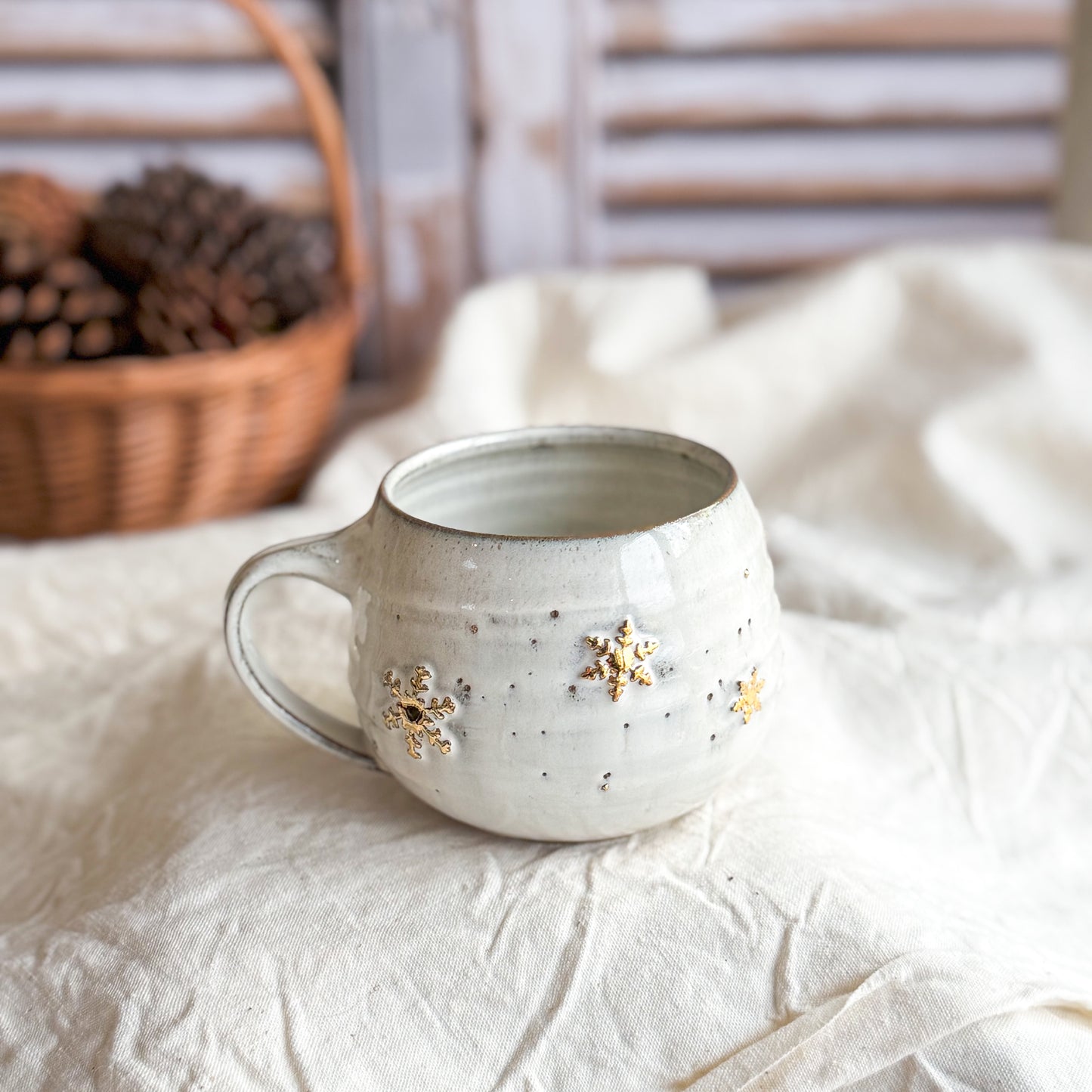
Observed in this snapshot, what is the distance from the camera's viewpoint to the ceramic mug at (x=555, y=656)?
39 centimetres

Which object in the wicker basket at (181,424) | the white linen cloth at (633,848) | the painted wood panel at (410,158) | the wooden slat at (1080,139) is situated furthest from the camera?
the painted wood panel at (410,158)

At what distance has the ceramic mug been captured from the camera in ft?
1.27

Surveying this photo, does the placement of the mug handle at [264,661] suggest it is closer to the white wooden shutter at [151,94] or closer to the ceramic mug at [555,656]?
the ceramic mug at [555,656]

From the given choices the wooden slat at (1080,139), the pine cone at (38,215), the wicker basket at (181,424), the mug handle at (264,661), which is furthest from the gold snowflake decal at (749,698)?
the wooden slat at (1080,139)

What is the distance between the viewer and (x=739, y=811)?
0.46m

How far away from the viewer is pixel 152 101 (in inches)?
42.9

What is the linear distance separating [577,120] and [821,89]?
22cm

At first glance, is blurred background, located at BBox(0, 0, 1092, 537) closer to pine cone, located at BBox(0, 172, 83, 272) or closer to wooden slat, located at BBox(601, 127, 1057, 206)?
wooden slat, located at BBox(601, 127, 1057, 206)

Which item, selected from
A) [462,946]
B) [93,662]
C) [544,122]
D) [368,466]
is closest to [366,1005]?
[462,946]

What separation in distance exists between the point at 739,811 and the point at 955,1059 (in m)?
0.11

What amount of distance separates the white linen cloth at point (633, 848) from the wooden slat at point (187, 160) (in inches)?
14.9

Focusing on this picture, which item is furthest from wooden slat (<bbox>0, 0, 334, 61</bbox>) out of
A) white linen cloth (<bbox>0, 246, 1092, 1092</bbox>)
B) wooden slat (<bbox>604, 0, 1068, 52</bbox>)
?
white linen cloth (<bbox>0, 246, 1092, 1092</bbox>)

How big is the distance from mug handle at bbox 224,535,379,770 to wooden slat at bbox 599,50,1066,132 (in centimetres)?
79

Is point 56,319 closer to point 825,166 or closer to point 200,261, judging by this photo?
point 200,261
